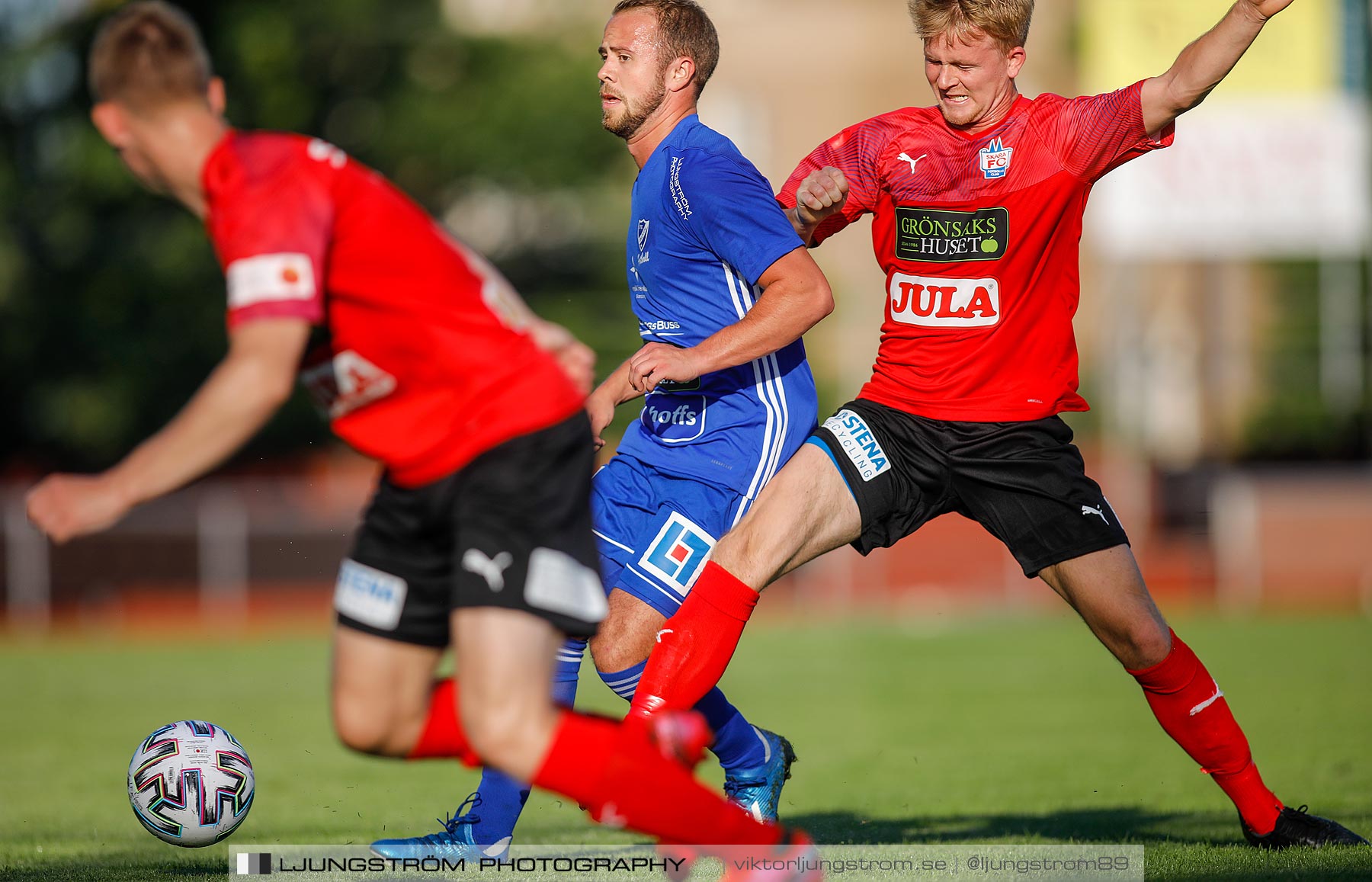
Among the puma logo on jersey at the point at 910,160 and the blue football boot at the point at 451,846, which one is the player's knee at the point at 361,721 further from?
the puma logo on jersey at the point at 910,160

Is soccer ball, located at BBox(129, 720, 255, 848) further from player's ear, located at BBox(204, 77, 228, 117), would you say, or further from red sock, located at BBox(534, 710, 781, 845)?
player's ear, located at BBox(204, 77, 228, 117)

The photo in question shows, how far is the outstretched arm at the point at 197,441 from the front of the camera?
337 cm

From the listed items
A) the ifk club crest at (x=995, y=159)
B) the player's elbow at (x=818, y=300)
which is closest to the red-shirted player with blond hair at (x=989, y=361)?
the ifk club crest at (x=995, y=159)

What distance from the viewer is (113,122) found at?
3.60 meters

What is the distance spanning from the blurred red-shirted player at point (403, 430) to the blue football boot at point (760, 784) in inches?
58.3

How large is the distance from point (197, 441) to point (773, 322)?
191 centimetres

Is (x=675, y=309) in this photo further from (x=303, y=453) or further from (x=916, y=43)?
(x=916, y=43)

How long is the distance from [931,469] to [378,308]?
2.20m

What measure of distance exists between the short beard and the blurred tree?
20.8 m

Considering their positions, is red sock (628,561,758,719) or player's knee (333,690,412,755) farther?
red sock (628,561,758,719)

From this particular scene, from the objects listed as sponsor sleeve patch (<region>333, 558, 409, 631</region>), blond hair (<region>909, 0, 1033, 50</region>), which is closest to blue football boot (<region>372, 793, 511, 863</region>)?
sponsor sleeve patch (<region>333, 558, 409, 631</region>)

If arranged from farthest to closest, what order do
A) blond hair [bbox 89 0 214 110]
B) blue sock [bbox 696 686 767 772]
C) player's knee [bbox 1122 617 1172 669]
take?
1. blue sock [bbox 696 686 767 772]
2. player's knee [bbox 1122 617 1172 669]
3. blond hair [bbox 89 0 214 110]

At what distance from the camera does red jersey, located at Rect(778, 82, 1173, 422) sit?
502 centimetres

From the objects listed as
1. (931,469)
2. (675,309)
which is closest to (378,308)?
(675,309)
